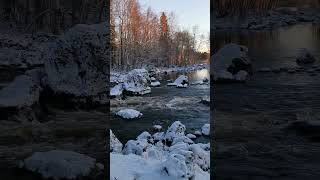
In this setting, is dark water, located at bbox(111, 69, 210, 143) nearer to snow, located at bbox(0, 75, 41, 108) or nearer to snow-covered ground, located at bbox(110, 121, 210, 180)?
snow-covered ground, located at bbox(110, 121, 210, 180)

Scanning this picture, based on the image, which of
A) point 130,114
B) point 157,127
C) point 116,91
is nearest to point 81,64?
point 157,127

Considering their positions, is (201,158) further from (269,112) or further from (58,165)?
(58,165)

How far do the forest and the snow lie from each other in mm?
14493

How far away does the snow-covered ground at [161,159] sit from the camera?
5738mm

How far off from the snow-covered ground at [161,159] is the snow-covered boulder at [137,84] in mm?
4990

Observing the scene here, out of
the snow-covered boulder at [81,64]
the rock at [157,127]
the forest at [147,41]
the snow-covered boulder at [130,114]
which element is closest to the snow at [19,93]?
the snow-covered boulder at [81,64]

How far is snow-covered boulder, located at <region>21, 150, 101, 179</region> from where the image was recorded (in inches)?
125

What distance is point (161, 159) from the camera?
680 cm

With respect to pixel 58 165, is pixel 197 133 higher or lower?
lower

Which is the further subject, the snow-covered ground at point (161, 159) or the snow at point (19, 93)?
the snow-covered ground at point (161, 159)

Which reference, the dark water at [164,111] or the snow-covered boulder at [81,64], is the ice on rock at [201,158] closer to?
the dark water at [164,111]

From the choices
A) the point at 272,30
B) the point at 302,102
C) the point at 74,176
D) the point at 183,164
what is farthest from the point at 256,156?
the point at 183,164

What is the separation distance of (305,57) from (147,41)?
2156cm

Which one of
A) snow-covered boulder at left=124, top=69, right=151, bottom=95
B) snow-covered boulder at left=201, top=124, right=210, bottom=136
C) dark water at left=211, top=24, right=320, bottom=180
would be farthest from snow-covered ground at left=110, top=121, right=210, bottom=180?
snow-covered boulder at left=124, top=69, right=151, bottom=95
